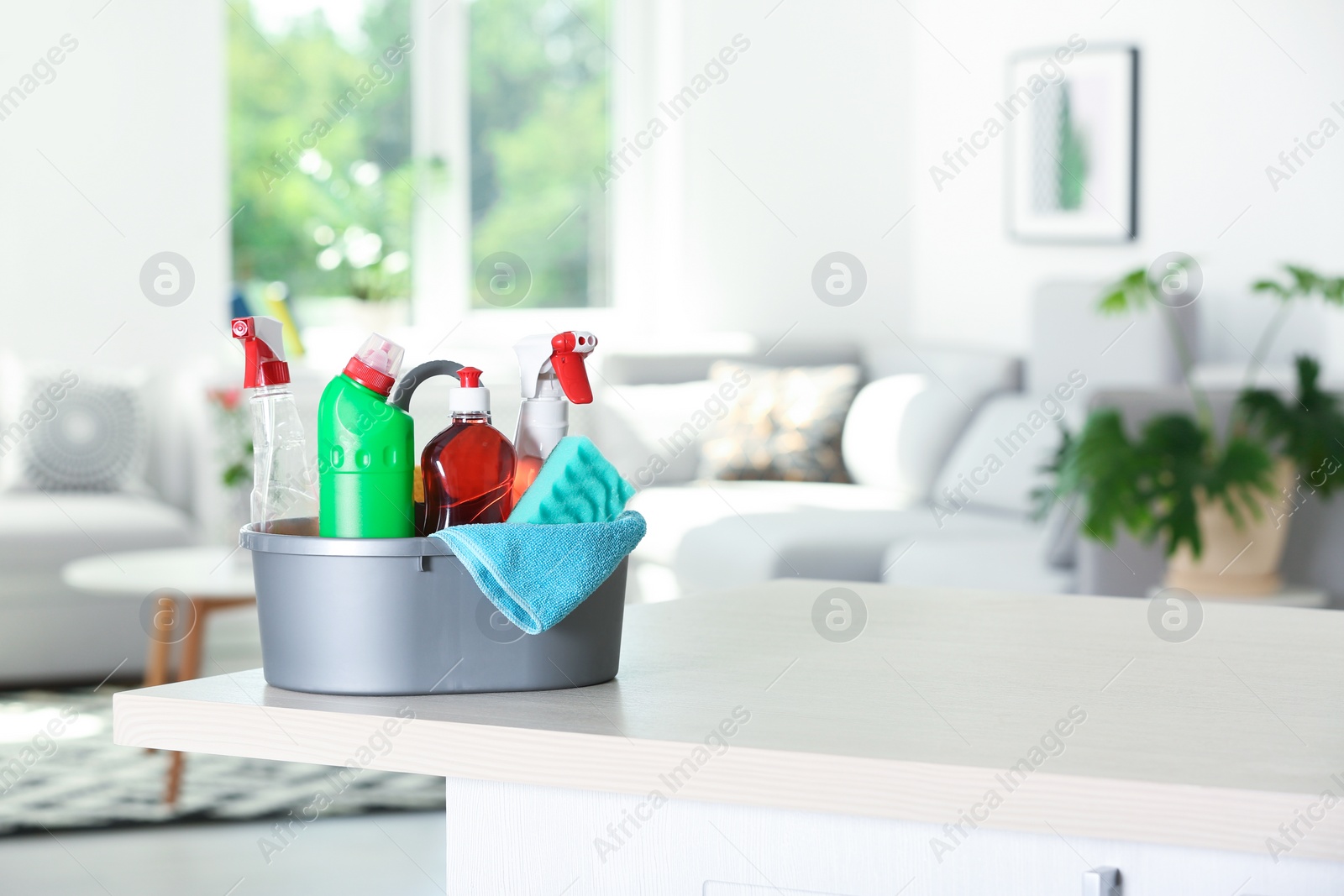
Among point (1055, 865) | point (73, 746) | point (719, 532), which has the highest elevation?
point (1055, 865)

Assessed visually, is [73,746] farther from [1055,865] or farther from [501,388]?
[1055,865]

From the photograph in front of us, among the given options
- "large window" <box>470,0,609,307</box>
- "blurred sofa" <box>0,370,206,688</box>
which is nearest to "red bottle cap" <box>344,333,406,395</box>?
"blurred sofa" <box>0,370,206,688</box>

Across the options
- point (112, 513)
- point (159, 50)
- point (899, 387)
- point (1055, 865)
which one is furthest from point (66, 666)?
point (1055, 865)

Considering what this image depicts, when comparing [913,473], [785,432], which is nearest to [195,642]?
[785,432]

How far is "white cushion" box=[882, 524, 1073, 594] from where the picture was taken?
327cm

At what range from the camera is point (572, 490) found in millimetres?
969

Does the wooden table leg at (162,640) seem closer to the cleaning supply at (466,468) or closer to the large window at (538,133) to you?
the large window at (538,133)

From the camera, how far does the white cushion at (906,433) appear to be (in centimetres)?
429

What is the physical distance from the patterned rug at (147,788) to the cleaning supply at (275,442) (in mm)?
2045

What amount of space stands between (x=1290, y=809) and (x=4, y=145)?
14.9 ft

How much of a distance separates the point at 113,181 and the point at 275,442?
4023mm

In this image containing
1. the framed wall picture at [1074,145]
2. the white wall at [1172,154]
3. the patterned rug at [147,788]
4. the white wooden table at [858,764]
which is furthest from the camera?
the framed wall picture at [1074,145]

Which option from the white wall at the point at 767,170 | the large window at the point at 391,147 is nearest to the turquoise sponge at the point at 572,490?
the white wall at the point at 767,170

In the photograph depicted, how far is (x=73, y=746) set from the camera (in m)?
3.39
